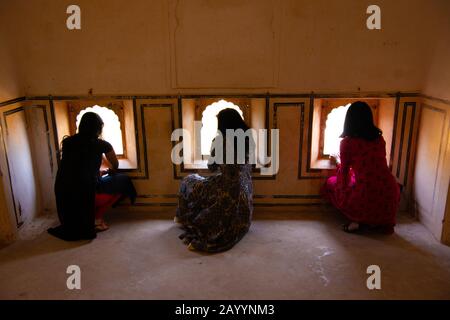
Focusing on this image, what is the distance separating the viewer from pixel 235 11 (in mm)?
3395

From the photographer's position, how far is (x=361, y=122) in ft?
10.7

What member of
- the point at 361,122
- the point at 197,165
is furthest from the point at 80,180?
the point at 361,122

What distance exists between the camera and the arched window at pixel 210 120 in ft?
12.6

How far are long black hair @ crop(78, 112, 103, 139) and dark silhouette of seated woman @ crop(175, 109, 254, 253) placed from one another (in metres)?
0.97

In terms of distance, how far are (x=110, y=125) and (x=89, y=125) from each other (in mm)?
697

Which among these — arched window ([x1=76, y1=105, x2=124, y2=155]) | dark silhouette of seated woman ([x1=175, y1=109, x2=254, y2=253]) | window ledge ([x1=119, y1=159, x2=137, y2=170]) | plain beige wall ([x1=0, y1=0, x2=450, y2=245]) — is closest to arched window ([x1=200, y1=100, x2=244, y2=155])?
plain beige wall ([x1=0, y1=0, x2=450, y2=245])

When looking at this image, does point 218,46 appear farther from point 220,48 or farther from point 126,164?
point 126,164

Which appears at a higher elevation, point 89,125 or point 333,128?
point 89,125

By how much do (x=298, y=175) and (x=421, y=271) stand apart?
137 centimetres

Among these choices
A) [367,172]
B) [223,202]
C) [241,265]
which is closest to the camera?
[241,265]

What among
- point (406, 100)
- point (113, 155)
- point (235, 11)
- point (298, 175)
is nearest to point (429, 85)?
point (406, 100)

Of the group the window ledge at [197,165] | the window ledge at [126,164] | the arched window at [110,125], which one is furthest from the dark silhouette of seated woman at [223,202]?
the arched window at [110,125]

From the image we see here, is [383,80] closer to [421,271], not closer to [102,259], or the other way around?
[421,271]

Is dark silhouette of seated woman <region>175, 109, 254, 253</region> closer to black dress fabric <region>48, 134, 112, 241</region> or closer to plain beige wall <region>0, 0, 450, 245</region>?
plain beige wall <region>0, 0, 450, 245</region>
